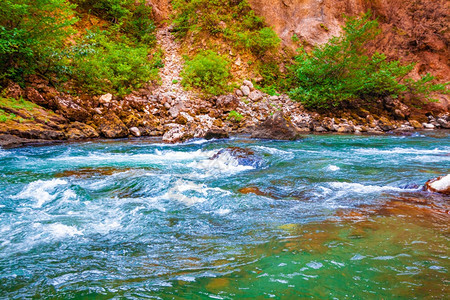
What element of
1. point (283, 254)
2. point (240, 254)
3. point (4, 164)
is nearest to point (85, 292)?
point (240, 254)

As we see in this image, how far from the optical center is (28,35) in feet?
30.1

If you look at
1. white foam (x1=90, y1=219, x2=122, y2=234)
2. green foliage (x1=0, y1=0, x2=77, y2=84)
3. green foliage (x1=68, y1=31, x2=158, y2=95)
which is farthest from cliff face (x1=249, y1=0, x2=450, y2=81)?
white foam (x1=90, y1=219, x2=122, y2=234)

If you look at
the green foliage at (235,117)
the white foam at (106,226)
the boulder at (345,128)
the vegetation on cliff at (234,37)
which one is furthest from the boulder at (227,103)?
the white foam at (106,226)

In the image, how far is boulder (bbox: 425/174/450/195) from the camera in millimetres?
3738

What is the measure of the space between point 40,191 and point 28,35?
309 inches

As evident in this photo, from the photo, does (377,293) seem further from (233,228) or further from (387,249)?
(233,228)

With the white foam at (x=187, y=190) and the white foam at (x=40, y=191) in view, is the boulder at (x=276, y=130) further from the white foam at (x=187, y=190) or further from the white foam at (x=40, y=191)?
the white foam at (x=40, y=191)

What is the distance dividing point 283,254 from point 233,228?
730 mm

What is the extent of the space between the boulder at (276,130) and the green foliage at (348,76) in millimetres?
4926

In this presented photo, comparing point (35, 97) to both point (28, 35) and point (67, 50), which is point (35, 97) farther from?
point (67, 50)

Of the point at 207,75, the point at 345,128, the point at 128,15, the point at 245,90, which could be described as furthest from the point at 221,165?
the point at 128,15

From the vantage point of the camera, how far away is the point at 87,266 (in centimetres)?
207

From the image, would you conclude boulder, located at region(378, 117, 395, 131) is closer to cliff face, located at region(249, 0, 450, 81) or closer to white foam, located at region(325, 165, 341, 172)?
cliff face, located at region(249, 0, 450, 81)

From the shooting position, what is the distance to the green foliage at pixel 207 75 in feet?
47.1
